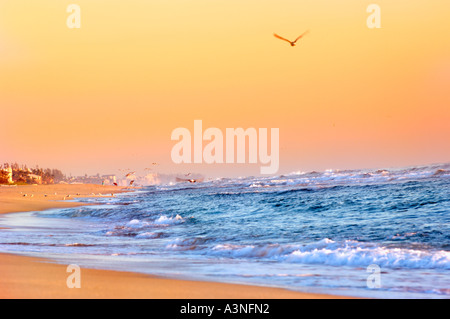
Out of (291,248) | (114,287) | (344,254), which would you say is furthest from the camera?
(291,248)

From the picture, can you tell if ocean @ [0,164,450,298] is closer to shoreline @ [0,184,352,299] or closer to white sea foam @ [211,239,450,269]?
white sea foam @ [211,239,450,269]

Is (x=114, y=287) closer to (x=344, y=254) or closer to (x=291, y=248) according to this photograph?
(x=344, y=254)

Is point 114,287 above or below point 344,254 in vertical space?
above

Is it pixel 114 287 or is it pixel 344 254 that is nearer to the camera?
pixel 114 287

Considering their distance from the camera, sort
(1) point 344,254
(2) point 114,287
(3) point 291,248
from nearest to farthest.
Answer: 1. (2) point 114,287
2. (1) point 344,254
3. (3) point 291,248

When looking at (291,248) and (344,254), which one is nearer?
(344,254)

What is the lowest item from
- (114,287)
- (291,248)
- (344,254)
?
(291,248)

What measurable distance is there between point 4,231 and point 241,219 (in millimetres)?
8645

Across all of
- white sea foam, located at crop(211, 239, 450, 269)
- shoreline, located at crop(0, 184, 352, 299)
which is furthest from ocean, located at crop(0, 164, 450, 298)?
shoreline, located at crop(0, 184, 352, 299)

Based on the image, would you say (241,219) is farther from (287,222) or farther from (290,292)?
(290,292)

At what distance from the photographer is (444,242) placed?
12422 millimetres

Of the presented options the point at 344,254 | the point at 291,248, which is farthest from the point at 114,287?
the point at 291,248

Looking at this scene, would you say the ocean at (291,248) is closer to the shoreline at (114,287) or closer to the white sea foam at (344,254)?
the white sea foam at (344,254)
